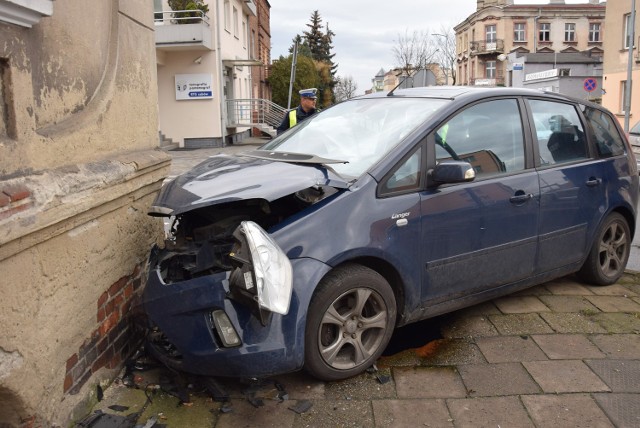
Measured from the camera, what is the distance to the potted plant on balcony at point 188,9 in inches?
939

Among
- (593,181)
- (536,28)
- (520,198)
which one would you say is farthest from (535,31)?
(520,198)

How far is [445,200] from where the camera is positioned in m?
3.86

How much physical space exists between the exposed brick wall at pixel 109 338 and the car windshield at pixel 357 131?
149 centimetres

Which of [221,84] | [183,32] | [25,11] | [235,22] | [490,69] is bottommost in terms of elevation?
[25,11]

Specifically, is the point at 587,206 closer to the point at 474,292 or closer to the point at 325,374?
the point at 474,292

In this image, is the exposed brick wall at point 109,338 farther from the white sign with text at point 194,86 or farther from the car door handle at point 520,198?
the white sign with text at point 194,86

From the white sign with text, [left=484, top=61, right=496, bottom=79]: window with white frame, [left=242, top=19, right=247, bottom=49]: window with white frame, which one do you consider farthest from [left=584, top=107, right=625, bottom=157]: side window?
[left=484, top=61, right=496, bottom=79]: window with white frame

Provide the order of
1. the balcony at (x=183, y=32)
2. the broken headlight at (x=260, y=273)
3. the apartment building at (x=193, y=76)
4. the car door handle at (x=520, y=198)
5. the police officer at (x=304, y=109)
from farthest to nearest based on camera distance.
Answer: the apartment building at (x=193, y=76) → the balcony at (x=183, y=32) → the police officer at (x=304, y=109) → the car door handle at (x=520, y=198) → the broken headlight at (x=260, y=273)

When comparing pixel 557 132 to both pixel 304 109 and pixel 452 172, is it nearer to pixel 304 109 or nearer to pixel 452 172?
pixel 452 172

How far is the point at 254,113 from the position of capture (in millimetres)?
30312

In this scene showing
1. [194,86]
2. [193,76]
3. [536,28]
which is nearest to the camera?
[193,76]

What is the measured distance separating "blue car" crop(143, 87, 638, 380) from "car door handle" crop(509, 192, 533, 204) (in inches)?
0.6

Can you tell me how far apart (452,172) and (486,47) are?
74.7 meters

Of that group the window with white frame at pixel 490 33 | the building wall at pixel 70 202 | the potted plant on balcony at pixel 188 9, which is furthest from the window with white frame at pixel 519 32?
the building wall at pixel 70 202
